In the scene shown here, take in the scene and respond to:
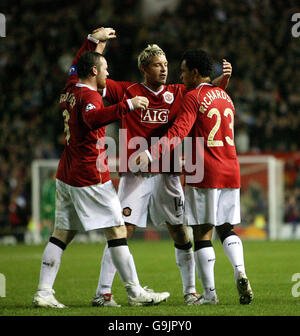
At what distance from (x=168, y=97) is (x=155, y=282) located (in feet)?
8.77

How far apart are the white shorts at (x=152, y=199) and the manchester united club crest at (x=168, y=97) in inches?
27.8

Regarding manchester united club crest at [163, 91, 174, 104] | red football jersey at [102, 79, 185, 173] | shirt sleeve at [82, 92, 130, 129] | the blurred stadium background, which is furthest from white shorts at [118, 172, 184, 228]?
the blurred stadium background

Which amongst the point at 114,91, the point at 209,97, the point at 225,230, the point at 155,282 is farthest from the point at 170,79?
the point at 225,230

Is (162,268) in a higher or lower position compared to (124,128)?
lower

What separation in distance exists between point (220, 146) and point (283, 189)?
13764 mm

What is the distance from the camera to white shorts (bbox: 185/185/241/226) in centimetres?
666

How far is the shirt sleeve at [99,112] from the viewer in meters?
6.05

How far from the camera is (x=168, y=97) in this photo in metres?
7.20

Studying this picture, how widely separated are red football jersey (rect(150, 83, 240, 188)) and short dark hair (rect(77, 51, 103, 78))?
857mm

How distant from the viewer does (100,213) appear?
639 cm

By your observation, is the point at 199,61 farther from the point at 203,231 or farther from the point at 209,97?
the point at 203,231

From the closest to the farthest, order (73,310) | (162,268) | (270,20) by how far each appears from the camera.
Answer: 1. (73,310)
2. (162,268)
3. (270,20)
